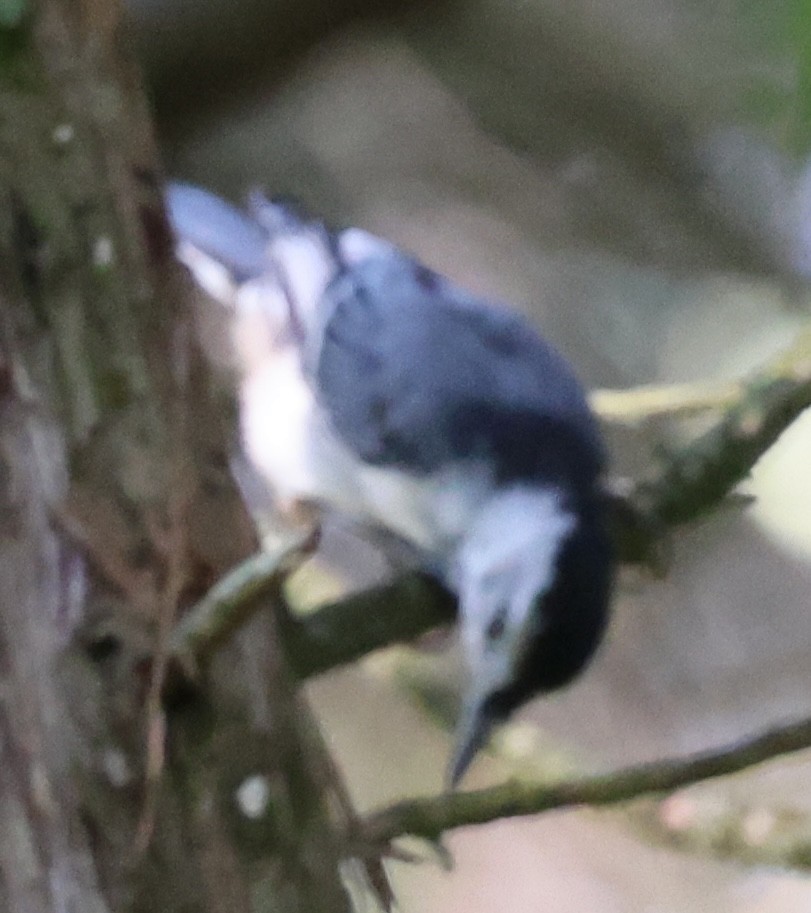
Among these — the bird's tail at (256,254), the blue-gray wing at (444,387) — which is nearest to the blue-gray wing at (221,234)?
the bird's tail at (256,254)

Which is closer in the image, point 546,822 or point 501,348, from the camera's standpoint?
point 501,348

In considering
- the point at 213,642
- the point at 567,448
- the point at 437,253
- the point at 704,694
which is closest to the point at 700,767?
the point at 213,642

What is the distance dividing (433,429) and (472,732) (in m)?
0.33

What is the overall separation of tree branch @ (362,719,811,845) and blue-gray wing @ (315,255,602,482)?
0.61 metres

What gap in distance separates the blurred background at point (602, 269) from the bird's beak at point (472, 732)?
696 millimetres

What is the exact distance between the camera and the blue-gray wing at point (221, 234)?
1.47m

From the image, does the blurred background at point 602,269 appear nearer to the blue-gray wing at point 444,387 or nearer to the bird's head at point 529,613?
the blue-gray wing at point 444,387

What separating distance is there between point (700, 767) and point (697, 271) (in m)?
1.66

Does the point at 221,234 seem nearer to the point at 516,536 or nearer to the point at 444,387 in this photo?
the point at 444,387

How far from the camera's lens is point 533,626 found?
104 centimetres

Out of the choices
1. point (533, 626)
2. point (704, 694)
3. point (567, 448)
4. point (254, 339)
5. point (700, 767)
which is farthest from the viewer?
point (704, 694)

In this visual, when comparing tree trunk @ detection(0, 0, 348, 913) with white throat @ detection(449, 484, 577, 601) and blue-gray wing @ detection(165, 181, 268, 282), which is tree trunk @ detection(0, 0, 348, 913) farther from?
blue-gray wing @ detection(165, 181, 268, 282)

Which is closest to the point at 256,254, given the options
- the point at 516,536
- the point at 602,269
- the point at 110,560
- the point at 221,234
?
the point at 221,234

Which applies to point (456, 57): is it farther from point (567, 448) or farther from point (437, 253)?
point (567, 448)
